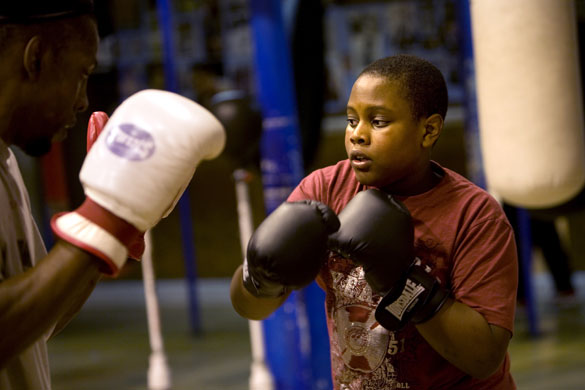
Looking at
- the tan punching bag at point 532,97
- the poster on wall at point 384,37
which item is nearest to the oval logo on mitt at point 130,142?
the tan punching bag at point 532,97

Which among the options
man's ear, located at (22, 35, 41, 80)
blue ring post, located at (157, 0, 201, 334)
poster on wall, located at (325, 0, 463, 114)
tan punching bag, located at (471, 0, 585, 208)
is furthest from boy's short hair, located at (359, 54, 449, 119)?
poster on wall, located at (325, 0, 463, 114)

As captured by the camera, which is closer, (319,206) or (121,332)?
(319,206)

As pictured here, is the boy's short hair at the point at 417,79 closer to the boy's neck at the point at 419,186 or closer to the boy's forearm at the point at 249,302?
the boy's neck at the point at 419,186

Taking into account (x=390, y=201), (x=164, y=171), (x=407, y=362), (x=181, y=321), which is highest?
(x=164, y=171)

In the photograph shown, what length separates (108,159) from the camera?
885 mm

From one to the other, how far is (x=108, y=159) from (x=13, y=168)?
9.6 inches

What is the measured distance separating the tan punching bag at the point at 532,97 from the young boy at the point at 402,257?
2.05ft

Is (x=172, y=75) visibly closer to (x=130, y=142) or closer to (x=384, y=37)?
(x=384, y=37)

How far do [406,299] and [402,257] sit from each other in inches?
2.4

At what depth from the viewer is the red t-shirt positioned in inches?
41.6

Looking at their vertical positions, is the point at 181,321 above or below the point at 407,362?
below

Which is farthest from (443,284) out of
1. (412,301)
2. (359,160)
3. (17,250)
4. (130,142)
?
(17,250)

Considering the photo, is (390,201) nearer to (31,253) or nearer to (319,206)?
(319,206)

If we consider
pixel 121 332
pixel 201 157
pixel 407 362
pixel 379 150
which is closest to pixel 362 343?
pixel 407 362
